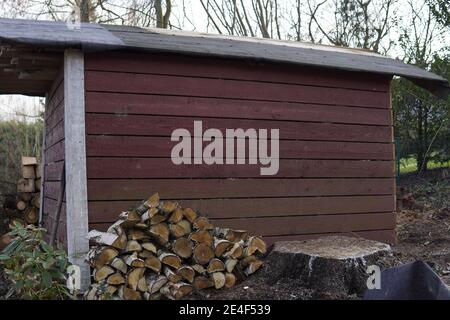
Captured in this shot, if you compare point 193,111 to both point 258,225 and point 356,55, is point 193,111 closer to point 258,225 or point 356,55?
point 258,225

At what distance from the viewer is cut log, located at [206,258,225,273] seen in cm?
452

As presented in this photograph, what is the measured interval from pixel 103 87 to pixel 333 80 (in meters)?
2.58

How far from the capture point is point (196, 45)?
5184 millimetres

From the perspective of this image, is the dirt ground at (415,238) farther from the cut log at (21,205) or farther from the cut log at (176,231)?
the cut log at (21,205)

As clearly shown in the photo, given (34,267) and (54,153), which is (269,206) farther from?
(54,153)

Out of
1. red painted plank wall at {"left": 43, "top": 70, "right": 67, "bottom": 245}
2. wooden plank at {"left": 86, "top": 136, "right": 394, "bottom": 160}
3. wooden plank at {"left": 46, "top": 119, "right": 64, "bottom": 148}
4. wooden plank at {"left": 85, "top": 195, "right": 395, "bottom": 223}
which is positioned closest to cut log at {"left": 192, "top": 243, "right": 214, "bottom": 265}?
wooden plank at {"left": 85, "top": 195, "right": 395, "bottom": 223}

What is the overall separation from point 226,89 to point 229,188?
996 mm

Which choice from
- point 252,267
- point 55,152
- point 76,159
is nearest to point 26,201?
point 55,152

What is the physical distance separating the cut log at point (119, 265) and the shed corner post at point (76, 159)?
383 millimetres

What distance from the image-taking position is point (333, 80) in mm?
5930

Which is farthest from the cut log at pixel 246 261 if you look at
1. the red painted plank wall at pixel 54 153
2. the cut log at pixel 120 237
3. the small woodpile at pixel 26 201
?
the small woodpile at pixel 26 201

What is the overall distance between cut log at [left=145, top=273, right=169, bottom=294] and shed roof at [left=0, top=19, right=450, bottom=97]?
1974 mm

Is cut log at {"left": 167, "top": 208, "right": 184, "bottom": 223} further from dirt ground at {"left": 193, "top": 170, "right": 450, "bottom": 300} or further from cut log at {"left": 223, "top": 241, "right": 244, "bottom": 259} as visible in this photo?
dirt ground at {"left": 193, "top": 170, "right": 450, "bottom": 300}
